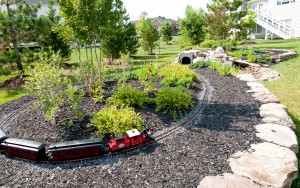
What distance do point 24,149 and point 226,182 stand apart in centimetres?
279

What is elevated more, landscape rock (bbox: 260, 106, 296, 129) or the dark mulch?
landscape rock (bbox: 260, 106, 296, 129)

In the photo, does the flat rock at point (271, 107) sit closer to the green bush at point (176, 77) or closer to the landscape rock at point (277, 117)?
the landscape rock at point (277, 117)

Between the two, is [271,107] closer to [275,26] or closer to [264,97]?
[264,97]

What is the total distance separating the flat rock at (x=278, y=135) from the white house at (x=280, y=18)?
22303 millimetres

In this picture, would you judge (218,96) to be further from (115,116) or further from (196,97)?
(115,116)

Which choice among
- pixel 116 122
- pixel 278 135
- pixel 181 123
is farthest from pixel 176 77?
pixel 278 135

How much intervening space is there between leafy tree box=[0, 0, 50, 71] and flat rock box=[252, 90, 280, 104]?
315 inches

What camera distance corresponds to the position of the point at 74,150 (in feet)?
10.8

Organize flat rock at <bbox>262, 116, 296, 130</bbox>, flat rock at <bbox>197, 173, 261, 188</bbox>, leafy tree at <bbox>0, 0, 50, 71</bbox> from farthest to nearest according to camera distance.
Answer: leafy tree at <bbox>0, 0, 50, 71</bbox> → flat rock at <bbox>262, 116, 296, 130</bbox> → flat rock at <bbox>197, 173, 261, 188</bbox>

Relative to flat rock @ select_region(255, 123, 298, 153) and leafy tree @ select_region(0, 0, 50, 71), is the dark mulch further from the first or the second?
leafy tree @ select_region(0, 0, 50, 71)

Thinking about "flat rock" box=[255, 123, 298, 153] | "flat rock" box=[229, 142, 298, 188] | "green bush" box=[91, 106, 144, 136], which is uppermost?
"green bush" box=[91, 106, 144, 136]

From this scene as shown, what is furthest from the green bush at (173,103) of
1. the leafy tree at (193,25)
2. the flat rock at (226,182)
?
the leafy tree at (193,25)

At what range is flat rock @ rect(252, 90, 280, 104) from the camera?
17.6 feet

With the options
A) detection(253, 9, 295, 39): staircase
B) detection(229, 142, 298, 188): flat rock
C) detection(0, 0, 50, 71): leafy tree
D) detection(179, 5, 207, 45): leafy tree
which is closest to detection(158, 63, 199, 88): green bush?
detection(229, 142, 298, 188): flat rock
